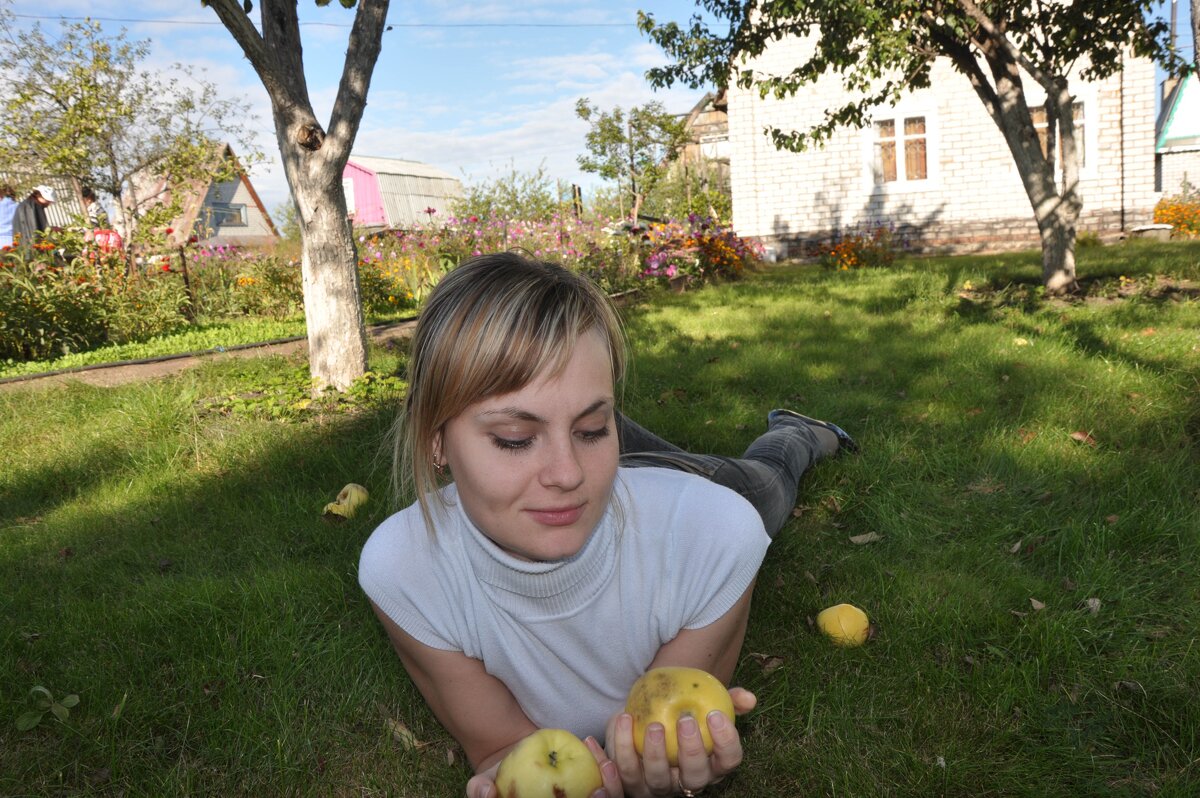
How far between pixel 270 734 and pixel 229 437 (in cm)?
285

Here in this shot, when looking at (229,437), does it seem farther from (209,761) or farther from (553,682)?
(553,682)

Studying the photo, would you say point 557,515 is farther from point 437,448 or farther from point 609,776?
point 609,776

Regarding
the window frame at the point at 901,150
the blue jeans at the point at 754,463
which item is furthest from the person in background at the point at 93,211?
the window frame at the point at 901,150

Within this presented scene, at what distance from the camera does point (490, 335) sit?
6.22 feet

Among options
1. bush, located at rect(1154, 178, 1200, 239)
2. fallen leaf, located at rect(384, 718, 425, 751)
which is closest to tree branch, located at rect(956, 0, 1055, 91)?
fallen leaf, located at rect(384, 718, 425, 751)

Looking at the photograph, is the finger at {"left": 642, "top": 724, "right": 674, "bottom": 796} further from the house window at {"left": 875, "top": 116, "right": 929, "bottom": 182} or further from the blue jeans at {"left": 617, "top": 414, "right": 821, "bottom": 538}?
the house window at {"left": 875, "top": 116, "right": 929, "bottom": 182}

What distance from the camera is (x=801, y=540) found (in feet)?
11.5

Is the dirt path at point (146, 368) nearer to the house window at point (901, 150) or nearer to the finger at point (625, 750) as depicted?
the finger at point (625, 750)

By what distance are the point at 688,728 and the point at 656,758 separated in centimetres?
9

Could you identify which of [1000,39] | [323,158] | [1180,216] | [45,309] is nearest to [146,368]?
[45,309]

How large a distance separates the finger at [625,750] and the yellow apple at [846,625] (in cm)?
114

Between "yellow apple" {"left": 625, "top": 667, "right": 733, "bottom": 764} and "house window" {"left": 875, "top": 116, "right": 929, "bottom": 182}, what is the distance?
18286 millimetres

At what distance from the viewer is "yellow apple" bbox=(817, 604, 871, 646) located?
272 centimetres

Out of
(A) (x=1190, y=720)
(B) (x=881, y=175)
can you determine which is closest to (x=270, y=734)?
(A) (x=1190, y=720)
